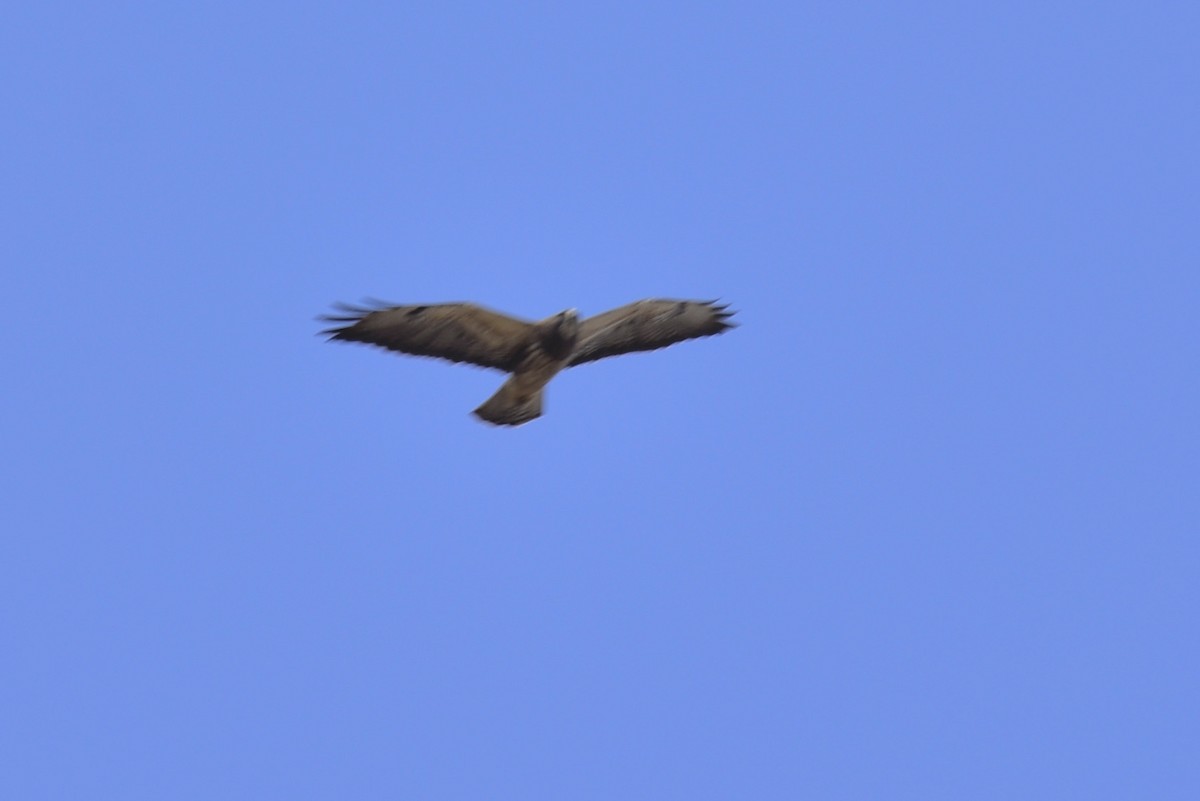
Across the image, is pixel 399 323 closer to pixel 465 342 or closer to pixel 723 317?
pixel 465 342

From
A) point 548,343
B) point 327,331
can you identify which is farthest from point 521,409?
point 327,331

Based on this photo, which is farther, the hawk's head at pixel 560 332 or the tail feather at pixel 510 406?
the tail feather at pixel 510 406

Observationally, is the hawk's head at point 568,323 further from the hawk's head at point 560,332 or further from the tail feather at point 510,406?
the tail feather at point 510,406

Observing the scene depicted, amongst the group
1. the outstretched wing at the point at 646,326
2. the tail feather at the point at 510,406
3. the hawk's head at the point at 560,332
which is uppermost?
the outstretched wing at the point at 646,326

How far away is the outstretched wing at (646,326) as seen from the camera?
63.9 ft

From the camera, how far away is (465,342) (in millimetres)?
18828

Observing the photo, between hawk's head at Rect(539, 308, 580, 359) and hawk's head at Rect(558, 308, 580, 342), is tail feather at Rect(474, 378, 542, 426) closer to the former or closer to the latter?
hawk's head at Rect(539, 308, 580, 359)

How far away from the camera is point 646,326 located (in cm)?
→ 1989

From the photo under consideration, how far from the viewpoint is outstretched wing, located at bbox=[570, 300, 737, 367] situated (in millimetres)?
19469

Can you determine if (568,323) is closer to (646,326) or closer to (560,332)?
(560,332)

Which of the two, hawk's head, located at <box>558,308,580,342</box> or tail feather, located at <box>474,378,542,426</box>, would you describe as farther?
tail feather, located at <box>474,378,542,426</box>

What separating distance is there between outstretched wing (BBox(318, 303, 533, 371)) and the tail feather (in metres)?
0.25

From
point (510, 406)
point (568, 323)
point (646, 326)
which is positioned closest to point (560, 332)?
point (568, 323)

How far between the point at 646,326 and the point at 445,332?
7.69 ft
